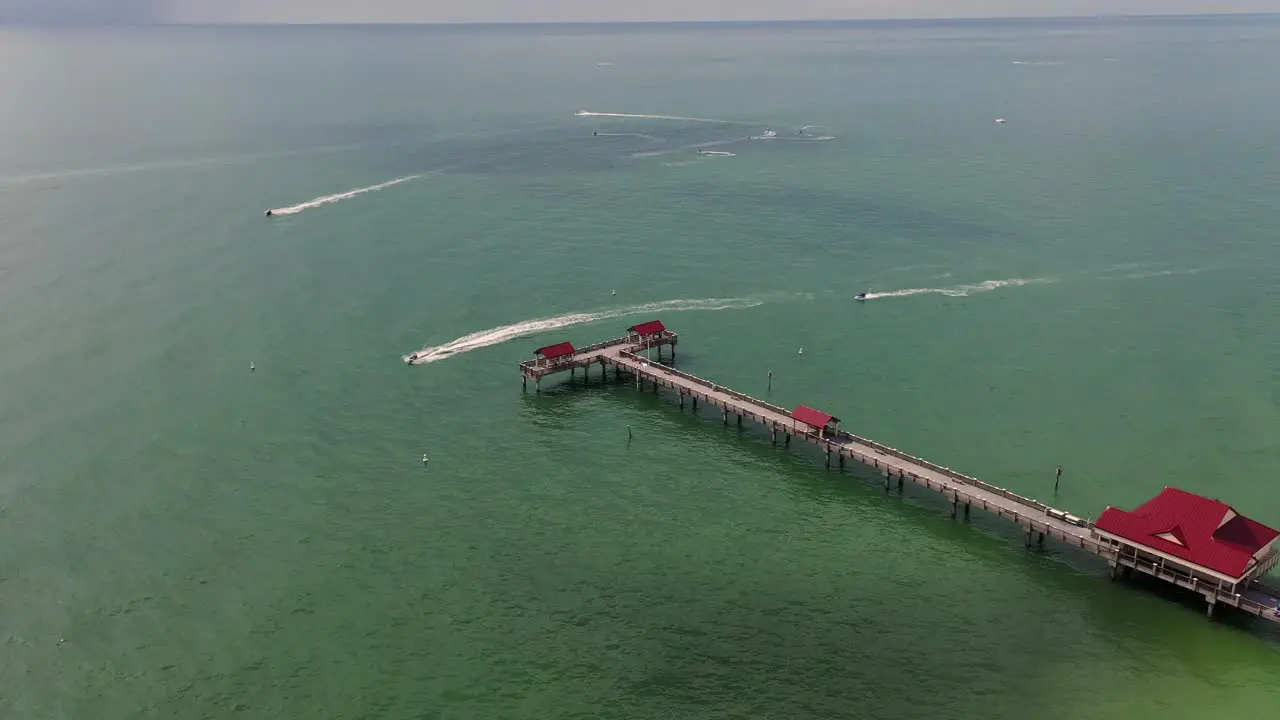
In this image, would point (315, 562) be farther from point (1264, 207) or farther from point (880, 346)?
point (1264, 207)

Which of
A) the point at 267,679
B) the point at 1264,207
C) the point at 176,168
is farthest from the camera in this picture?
the point at 176,168

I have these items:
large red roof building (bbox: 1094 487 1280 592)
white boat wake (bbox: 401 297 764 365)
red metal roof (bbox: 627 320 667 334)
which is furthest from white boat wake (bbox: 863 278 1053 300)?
large red roof building (bbox: 1094 487 1280 592)

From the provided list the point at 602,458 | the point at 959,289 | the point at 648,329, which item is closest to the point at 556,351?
the point at 648,329

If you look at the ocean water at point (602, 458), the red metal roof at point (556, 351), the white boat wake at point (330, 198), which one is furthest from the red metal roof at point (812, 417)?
the white boat wake at point (330, 198)

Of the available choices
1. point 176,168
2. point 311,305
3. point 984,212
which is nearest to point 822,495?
point 311,305

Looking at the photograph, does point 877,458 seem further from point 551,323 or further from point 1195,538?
point 551,323

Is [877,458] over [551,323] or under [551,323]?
under

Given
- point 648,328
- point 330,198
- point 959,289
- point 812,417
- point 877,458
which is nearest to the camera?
point 877,458
